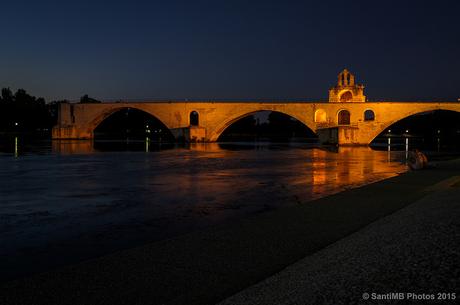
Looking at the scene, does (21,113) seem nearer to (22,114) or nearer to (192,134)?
(22,114)

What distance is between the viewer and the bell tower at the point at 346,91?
369ft

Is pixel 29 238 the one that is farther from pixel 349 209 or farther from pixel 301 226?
pixel 349 209

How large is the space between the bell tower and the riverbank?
349 ft

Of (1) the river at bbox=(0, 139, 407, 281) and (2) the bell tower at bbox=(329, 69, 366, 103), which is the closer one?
(1) the river at bbox=(0, 139, 407, 281)

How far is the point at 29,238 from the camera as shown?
903 cm

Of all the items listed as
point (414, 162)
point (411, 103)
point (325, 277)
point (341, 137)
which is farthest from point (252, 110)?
point (325, 277)

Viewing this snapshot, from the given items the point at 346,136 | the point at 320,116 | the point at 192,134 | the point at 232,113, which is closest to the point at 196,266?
the point at 346,136

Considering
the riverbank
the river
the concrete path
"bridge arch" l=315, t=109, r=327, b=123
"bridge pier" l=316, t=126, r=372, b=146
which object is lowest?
the river

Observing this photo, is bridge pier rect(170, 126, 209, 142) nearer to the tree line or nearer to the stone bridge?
the stone bridge

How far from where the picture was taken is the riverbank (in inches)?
205

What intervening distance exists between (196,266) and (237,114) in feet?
271

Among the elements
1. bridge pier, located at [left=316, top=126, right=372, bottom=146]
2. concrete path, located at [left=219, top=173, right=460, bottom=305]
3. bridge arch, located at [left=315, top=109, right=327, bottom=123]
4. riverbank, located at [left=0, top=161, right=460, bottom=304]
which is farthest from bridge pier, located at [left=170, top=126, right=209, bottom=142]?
concrete path, located at [left=219, top=173, right=460, bottom=305]

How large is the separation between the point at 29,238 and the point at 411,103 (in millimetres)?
83125

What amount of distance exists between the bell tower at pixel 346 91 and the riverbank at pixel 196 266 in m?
106
